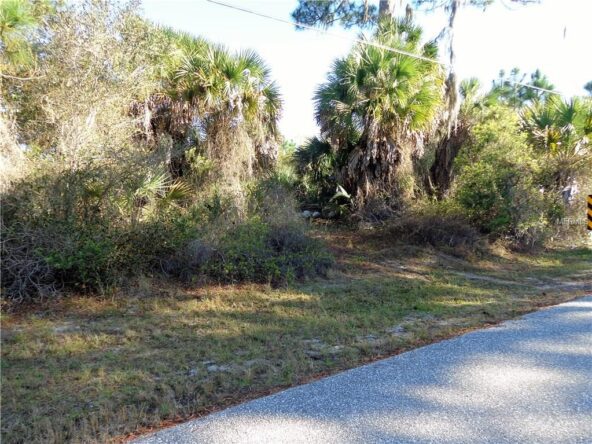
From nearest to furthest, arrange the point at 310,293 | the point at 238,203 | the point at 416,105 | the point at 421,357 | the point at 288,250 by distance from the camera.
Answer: the point at 421,357 < the point at 310,293 < the point at 288,250 < the point at 238,203 < the point at 416,105

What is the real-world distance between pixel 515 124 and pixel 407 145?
12.1ft

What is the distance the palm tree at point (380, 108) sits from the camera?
13.8m

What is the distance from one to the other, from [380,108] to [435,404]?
1032cm

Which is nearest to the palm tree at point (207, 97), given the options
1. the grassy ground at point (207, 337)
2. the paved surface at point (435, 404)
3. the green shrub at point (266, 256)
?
the green shrub at point (266, 256)

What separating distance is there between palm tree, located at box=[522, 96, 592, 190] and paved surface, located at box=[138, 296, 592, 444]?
38.4 feet

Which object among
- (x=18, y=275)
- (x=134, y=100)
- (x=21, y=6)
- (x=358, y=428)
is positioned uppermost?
(x=21, y=6)

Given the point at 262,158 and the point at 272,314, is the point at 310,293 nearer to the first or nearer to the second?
the point at 272,314

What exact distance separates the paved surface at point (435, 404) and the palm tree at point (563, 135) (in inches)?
460

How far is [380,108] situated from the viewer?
13.9m

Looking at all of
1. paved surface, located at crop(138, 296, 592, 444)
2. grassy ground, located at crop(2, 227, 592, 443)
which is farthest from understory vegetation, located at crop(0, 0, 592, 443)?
paved surface, located at crop(138, 296, 592, 444)

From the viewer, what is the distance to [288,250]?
10664 mm

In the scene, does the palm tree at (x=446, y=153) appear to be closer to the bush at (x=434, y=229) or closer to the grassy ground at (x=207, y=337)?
the bush at (x=434, y=229)

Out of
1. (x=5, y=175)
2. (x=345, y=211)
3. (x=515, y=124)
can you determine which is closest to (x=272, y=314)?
(x=5, y=175)

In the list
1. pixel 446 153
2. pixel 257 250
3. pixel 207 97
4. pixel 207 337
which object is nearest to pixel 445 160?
pixel 446 153
